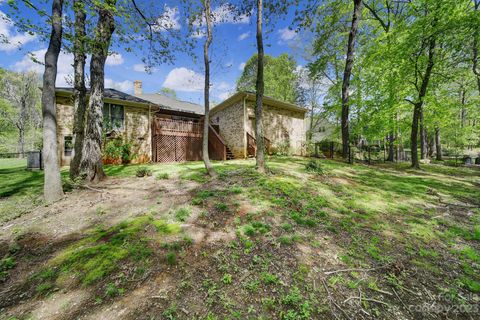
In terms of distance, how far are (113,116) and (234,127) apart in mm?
7647

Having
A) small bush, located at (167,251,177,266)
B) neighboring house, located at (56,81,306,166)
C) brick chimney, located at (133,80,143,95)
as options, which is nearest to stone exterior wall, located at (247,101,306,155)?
neighboring house, located at (56,81,306,166)

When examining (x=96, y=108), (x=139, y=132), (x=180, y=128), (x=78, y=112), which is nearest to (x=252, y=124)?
(x=180, y=128)

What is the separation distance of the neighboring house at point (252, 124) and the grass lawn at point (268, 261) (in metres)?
8.74

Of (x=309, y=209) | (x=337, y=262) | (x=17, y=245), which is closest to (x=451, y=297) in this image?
(x=337, y=262)

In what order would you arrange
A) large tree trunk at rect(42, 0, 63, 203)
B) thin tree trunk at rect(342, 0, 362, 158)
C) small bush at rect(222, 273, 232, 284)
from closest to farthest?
1. small bush at rect(222, 273, 232, 284)
2. large tree trunk at rect(42, 0, 63, 203)
3. thin tree trunk at rect(342, 0, 362, 158)

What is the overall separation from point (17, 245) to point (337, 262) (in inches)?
197

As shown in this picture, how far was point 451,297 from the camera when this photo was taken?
218 cm

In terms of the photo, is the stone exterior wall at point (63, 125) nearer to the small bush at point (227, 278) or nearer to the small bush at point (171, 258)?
the small bush at point (171, 258)

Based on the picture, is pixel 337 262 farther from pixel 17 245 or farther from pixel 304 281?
pixel 17 245

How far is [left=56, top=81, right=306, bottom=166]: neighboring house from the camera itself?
36.6 ft

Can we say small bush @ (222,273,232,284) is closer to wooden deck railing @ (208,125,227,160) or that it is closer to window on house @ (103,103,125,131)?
wooden deck railing @ (208,125,227,160)

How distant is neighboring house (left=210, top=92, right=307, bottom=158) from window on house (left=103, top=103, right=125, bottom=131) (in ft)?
21.9

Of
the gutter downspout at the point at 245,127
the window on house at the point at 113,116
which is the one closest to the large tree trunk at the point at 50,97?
the window on house at the point at 113,116

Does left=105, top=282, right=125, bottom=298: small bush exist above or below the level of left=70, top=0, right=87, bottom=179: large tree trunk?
below
